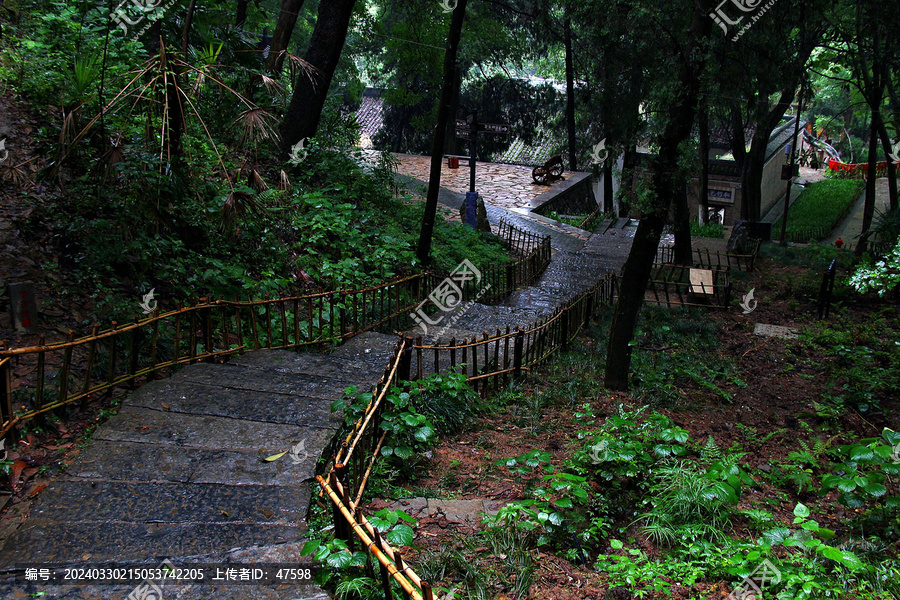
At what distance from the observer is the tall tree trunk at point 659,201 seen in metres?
7.46

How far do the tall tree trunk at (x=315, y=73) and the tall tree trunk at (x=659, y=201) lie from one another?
730 centimetres

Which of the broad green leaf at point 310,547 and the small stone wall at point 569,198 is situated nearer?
the broad green leaf at point 310,547

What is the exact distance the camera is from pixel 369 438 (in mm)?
4926

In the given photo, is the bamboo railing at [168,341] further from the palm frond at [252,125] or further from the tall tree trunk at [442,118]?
the palm frond at [252,125]

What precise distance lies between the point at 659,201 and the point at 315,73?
777 centimetres

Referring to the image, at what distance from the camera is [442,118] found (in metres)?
10.7

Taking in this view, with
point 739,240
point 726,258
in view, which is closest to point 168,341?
point 726,258

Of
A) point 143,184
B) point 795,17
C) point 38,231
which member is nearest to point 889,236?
point 795,17

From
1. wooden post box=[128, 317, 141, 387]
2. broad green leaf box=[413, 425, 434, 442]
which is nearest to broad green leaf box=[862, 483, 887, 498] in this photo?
broad green leaf box=[413, 425, 434, 442]

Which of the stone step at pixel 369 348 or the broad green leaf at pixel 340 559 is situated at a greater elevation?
the broad green leaf at pixel 340 559

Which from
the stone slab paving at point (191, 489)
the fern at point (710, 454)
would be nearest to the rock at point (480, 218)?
the stone slab paving at point (191, 489)

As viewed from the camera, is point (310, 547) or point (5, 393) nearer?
point (310, 547)

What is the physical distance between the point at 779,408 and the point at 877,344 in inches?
143

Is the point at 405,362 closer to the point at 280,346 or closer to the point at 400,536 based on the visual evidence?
the point at 280,346
